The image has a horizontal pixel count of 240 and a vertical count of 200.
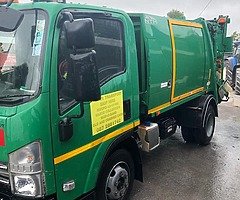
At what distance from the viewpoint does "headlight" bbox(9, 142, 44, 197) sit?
92.9 inches

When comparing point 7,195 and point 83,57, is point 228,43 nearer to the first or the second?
point 83,57

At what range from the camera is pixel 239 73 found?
40.2ft

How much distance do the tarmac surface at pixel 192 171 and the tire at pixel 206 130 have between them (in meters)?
0.14

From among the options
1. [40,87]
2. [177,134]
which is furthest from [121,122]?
[177,134]

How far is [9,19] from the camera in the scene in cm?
233

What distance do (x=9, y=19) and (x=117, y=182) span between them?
2.06 meters

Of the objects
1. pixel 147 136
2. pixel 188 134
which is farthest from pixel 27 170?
pixel 188 134

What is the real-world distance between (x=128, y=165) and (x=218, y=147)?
303 centimetres

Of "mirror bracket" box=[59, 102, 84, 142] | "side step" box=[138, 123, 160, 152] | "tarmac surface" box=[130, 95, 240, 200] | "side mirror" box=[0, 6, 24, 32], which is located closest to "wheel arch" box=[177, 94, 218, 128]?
"tarmac surface" box=[130, 95, 240, 200]

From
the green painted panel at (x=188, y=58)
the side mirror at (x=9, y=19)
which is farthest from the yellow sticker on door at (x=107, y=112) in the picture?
the green painted panel at (x=188, y=58)

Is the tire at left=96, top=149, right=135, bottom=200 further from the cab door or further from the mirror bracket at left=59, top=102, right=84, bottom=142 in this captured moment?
the mirror bracket at left=59, top=102, right=84, bottom=142

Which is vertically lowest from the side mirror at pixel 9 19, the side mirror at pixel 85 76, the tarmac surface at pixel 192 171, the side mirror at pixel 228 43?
the tarmac surface at pixel 192 171

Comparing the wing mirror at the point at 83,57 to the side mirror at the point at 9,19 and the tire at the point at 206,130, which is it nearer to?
the side mirror at the point at 9,19

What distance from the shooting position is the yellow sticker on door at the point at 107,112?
9.62ft
